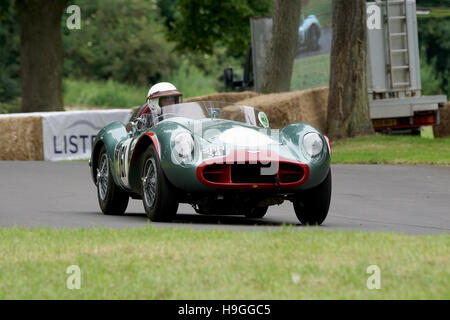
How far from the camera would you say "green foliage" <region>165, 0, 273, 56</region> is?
43.2 m

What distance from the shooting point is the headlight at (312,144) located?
10.6 metres

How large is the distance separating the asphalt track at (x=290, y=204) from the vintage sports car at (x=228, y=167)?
23 centimetres

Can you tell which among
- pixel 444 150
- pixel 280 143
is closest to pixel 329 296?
pixel 280 143

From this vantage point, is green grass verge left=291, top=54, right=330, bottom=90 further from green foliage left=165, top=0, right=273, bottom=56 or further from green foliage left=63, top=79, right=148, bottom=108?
green foliage left=63, top=79, right=148, bottom=108

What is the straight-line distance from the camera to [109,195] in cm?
1268

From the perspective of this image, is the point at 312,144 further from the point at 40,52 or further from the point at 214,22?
the point at 214,22

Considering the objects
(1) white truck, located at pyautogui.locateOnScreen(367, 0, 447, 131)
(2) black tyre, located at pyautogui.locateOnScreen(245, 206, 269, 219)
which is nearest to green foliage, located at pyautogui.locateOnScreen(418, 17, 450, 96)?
(1) white truck, located at pyautogui.locateOnScreen(367, 0, 447, 131)

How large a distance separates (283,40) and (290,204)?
1438 cm

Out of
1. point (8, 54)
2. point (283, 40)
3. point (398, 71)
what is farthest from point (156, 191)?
point (8, 54)

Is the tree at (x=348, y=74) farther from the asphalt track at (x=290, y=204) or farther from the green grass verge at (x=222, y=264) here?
the green grass verge at (x=222, y=264)

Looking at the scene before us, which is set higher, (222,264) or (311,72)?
(311,72)

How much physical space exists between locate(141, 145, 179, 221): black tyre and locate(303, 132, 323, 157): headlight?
1.32m

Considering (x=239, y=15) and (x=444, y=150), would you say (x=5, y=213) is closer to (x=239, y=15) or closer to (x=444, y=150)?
(x=444, y=150)

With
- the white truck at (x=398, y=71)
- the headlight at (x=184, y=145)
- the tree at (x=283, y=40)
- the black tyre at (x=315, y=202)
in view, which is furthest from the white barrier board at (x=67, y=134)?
the headlight at (x=184, y=145)
